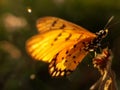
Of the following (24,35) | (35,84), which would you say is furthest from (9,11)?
(35,84)

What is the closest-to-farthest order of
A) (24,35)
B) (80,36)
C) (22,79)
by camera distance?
(80,36)
(22,79)
(24,35)

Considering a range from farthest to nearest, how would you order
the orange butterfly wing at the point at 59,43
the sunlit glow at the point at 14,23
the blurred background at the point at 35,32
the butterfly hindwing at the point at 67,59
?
1. the sunlit glow at the point at 14,23
2. the blurred background at the point at 35,32
3. the butterfly hindwing at the point at 67,59
4. the orange butterfly wing at the point at 59,43

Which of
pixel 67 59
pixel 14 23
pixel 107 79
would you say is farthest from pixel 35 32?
pixel 107 79

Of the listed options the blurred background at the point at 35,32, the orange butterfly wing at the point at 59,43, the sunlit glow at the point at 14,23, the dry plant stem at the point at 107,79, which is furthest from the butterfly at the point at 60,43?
the sunlit glow at the point at 14,23

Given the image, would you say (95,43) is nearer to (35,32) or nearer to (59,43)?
(59,43)

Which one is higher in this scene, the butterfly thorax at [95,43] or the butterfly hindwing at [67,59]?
the butterfly thorax at [95,43]

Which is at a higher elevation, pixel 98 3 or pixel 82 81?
pixel 98 3

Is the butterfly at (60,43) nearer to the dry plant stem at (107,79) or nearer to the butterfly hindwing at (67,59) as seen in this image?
the butterfly hindwing at (67,59)

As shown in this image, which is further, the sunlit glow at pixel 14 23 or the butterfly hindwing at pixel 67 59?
the sunlit glow at pixel 14 23

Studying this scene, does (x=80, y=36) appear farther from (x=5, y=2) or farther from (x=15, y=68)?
(x=5, y=2)
